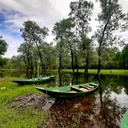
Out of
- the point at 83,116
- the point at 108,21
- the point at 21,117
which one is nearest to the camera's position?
the point at 21,117

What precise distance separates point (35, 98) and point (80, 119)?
14.8ft

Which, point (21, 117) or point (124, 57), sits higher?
A: point (124, 57)

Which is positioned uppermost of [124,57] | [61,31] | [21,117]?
[61,31]

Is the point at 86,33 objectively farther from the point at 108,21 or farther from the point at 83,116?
the point at 83,116

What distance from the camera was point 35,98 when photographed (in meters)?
10.7

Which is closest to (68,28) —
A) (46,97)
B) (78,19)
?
(78,19)

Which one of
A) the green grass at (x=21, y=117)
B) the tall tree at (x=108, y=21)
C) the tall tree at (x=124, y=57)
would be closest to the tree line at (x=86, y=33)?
the tall tree at (x=108, y=21)

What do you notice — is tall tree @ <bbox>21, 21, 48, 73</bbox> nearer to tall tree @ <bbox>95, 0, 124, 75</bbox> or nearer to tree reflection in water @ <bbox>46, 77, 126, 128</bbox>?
tall tree @ <bbox>95, 0, 124, 75</bbox>

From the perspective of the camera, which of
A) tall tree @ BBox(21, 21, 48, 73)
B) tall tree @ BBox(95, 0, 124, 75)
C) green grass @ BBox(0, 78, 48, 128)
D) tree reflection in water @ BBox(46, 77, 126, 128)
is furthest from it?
tall tree @ BBox(21, 21, 48, 73)

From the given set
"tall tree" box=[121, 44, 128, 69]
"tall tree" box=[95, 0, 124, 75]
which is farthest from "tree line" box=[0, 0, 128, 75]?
"tall tree" box=[121, 44, 128, 69]

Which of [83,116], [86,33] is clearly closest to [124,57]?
[86,33]

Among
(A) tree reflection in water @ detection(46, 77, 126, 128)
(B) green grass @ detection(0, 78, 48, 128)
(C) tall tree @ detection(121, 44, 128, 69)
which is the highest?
(C) tall tree @ detection(121, 44, 128, 69)

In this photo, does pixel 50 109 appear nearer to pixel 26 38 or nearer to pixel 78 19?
pixel 78 19

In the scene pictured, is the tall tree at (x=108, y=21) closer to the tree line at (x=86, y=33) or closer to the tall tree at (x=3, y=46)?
the tree line at (x=86, y=33)
